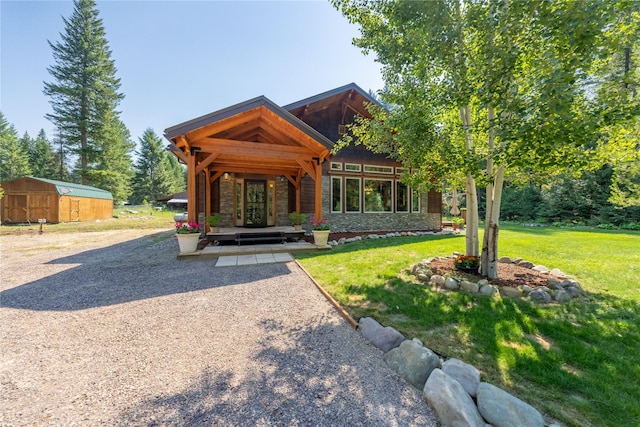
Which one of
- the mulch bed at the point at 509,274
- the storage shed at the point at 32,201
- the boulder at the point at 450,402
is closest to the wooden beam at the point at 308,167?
the mulch bed at the point at 509,274

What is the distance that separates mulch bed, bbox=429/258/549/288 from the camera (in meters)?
4.23

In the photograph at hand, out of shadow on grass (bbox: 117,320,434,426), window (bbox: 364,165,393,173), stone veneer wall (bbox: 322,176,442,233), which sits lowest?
shadow on grass (bbox: 117,320,434,426)

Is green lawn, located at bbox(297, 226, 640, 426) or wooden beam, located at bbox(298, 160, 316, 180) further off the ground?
wooden beam, located at bbox(298, 160, 316, 180)

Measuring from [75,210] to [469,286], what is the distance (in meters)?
24.1

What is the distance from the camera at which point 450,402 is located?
1703mm

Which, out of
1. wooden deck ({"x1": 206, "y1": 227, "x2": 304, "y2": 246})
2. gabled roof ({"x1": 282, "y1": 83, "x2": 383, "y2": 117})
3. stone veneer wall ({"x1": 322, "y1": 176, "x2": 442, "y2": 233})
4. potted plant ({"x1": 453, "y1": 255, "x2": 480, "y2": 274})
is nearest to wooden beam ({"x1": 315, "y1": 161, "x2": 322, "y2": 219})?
wooden deck ({"x1": 206, "y1": 227, "x2": 304, "y2": 246})

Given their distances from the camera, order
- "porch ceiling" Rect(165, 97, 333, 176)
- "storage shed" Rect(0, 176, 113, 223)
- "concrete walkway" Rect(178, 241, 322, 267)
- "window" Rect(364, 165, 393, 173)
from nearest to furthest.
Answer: "concrete walkway" Rect(178, 241, 322, 267) < "porch ceiling" Rect(165, 97, 333, 176) < "window" Rect(364, 165, 393, 173) < "storage shed" Rect(0, 176, 113, 223)

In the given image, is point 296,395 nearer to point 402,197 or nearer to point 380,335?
point 380,335

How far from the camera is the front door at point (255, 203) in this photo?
410 inches

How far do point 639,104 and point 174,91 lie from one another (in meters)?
17.9

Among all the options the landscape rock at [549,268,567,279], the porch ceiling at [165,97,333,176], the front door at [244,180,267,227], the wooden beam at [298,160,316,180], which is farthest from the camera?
the front door at [244,180,267,227]

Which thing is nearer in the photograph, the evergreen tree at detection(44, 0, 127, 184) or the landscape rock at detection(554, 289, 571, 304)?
the landscape rock at detection(554, 289, 571, 304)

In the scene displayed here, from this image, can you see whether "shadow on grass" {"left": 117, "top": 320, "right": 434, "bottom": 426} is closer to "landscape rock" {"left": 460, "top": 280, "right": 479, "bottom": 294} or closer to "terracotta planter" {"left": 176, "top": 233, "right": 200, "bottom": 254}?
"landscape rock" {"left": 460, "top": 280, "right": 479, "bottom": 294}

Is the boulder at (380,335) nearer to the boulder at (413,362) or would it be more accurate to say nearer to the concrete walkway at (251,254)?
the boulder at (413,362)
